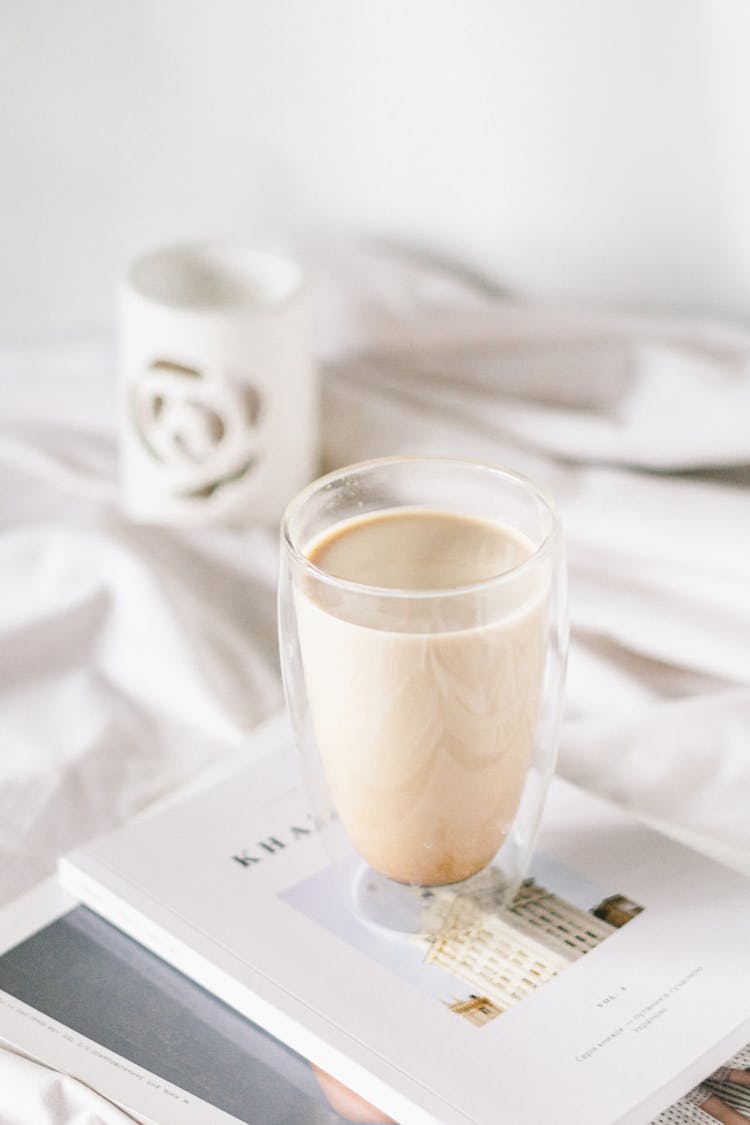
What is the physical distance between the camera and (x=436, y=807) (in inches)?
24.9

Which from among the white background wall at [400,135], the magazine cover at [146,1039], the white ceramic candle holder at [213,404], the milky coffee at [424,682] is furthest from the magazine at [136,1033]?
the white background wall at [400,135]

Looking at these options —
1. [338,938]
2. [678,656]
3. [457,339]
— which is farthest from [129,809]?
[457,339]

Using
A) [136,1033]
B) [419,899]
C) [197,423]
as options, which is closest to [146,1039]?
[136,1033]

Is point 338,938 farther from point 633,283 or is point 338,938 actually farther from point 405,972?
point 633,283

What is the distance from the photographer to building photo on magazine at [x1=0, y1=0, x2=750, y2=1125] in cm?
59

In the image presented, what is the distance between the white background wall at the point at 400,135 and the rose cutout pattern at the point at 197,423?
296 millimetres

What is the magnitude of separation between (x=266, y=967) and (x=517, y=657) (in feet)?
0.55

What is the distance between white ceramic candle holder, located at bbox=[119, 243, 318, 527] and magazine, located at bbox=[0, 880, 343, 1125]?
0.35m

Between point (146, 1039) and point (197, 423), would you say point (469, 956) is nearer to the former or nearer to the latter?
point (146, 1039)

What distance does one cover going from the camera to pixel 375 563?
2.06 ft

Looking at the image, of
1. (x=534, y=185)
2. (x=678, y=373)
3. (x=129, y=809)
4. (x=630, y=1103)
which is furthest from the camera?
(x=534, y=185)

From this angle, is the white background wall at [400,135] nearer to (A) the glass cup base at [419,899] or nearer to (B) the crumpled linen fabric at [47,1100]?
(A) the glass cup base at [419,899]

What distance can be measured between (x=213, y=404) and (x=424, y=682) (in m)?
0.37

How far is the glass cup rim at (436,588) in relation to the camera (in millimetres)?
572
